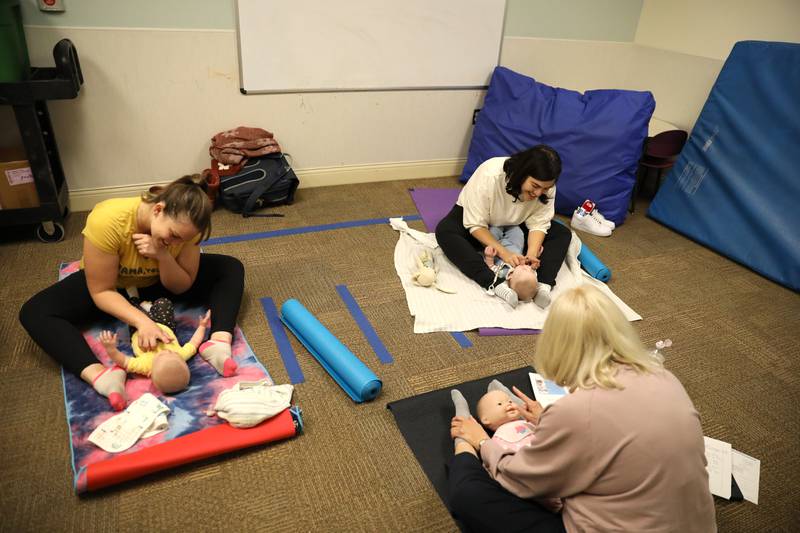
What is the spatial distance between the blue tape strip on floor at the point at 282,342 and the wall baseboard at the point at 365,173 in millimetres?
1223

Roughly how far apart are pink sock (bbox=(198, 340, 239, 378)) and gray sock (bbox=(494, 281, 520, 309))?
109 centimetres

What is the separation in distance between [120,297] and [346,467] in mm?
896

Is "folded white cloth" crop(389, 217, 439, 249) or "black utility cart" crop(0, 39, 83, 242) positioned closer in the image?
"black utility cart" crop(0, 39, 83, 242)

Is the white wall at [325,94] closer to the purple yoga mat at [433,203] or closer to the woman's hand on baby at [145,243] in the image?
the purple yoga mat at [433,203]

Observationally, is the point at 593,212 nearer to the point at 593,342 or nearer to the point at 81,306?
the point at 593,342

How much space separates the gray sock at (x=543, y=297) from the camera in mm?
2146

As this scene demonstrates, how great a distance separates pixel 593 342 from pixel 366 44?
2378 millimetres

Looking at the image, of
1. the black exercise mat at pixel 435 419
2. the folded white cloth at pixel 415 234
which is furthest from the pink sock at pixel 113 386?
the folded white cloth at pixel 415 234

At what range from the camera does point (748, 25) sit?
3.01m

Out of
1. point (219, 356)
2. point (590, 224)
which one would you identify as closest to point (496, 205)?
point (590, 224)

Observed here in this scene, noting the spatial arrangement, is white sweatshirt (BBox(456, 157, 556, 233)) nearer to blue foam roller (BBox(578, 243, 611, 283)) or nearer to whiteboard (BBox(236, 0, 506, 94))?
blue foam roller (BBox(578, 243, 611, 283))

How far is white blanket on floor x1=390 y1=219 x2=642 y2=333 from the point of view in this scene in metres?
2.05

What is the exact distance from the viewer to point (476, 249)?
2428 mm

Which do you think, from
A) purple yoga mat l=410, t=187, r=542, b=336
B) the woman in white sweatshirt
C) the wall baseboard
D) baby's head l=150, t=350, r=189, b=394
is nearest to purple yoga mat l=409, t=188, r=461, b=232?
purple yoga mat l=410, t=187, r=542, b=336
